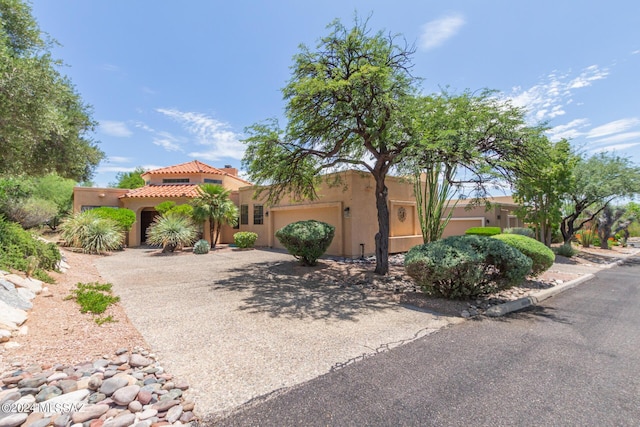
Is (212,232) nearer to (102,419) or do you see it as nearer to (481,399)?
(102,419)

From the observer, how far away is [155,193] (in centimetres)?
1966

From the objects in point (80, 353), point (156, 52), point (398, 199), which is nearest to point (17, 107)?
point (80, 353)

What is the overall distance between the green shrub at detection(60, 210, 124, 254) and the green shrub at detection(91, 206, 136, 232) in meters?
1.29

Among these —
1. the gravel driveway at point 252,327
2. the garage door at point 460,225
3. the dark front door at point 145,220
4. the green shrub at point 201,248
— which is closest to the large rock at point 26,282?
the gravel driveway at point 252,327

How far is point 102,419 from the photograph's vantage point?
2.61 m

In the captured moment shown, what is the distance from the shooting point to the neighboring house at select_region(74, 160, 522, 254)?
1384 cm

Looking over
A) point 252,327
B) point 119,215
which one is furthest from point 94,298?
point 119,215

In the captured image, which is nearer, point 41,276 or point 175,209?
point 41,276

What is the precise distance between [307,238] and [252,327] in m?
5.40

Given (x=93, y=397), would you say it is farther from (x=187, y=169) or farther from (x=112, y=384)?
(x=187, y=169)

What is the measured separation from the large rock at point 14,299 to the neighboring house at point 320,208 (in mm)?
10205

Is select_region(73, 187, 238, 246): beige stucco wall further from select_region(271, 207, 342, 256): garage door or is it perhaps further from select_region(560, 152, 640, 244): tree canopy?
select_region(560, 152, 640, 244): tree canopy

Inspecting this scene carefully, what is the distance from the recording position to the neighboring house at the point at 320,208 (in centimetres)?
1384

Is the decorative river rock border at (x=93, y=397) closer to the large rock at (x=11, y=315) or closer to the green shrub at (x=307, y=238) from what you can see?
the large rock at (x=11, y=315)
